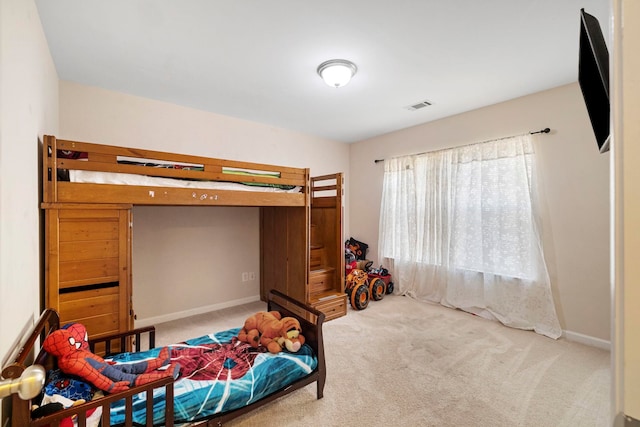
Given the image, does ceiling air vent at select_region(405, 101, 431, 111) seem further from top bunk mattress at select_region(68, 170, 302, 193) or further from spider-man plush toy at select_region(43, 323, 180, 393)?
spider-man plush toy at select_region(43, 323, 180, 393)

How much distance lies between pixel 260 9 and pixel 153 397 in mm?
2290

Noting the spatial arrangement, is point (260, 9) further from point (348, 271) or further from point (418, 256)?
point (418, 256)

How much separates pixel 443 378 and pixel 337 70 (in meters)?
2.60

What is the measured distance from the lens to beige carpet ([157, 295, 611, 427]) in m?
1.80

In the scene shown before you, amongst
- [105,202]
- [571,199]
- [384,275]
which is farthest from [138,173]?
[571,199]

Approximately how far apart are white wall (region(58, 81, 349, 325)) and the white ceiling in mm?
217

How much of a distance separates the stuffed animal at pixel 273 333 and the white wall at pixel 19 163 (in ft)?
4.24

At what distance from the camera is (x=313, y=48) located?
2.12 metres

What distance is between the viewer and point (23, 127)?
1.46 m

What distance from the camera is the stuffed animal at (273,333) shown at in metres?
2.02

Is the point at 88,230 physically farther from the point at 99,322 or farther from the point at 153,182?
the point at 99,322

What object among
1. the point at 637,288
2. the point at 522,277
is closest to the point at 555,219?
the point at 522,277

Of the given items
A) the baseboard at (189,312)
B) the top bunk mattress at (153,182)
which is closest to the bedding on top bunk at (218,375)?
the top bunk mattress at (153,182)

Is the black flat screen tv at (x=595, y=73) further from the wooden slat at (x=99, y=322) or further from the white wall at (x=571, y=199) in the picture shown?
the wooden slat at (x=99, y=322)
